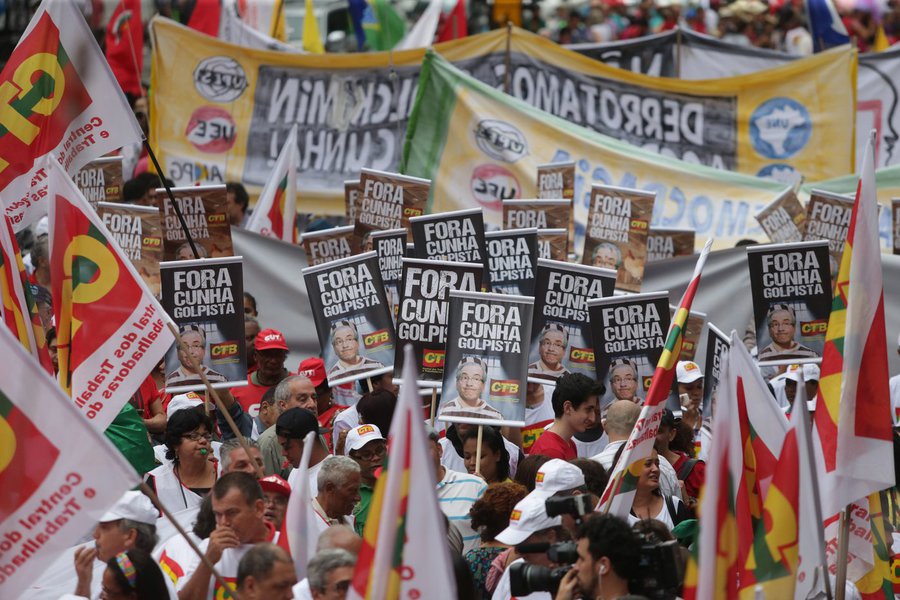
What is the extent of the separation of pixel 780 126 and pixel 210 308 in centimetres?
692

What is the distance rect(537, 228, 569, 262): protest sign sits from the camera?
10125mm

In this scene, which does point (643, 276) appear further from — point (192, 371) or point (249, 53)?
point (249, 53)

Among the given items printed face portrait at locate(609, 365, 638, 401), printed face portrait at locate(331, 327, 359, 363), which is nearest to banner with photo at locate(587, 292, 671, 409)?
printed face portrait at locate(609, 365, 638, 401)

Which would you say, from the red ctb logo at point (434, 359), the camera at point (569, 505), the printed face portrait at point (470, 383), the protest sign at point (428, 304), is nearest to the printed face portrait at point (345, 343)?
the protest sign at point (428, 304)

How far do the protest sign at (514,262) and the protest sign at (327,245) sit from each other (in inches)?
49.0

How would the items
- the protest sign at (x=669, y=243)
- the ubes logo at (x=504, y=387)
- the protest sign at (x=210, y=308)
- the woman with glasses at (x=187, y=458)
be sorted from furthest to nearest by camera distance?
the protest sign at (x=669, y=243) → the protest sign at (x=210, y=308) → the ubes logo at (x=504, y=387) → the woman with glasses at (x=187, y=458)

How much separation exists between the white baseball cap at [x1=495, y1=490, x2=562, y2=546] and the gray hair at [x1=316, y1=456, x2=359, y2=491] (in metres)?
0.92

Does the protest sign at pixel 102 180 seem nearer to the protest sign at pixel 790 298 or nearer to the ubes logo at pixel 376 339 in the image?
the ubes logo at pixel 376 339

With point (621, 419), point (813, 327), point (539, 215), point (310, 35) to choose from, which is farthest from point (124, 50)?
point (621, 419)

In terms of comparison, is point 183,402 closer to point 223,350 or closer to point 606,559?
point 223,350

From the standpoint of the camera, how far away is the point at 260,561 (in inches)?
217

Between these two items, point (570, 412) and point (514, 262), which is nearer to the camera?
point (570, 412)

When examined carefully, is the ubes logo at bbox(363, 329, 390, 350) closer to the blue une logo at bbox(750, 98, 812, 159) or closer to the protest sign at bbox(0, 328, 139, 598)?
the protest sign at bbox(0, 328, 139, 598)

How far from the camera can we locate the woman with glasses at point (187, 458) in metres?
7.55
